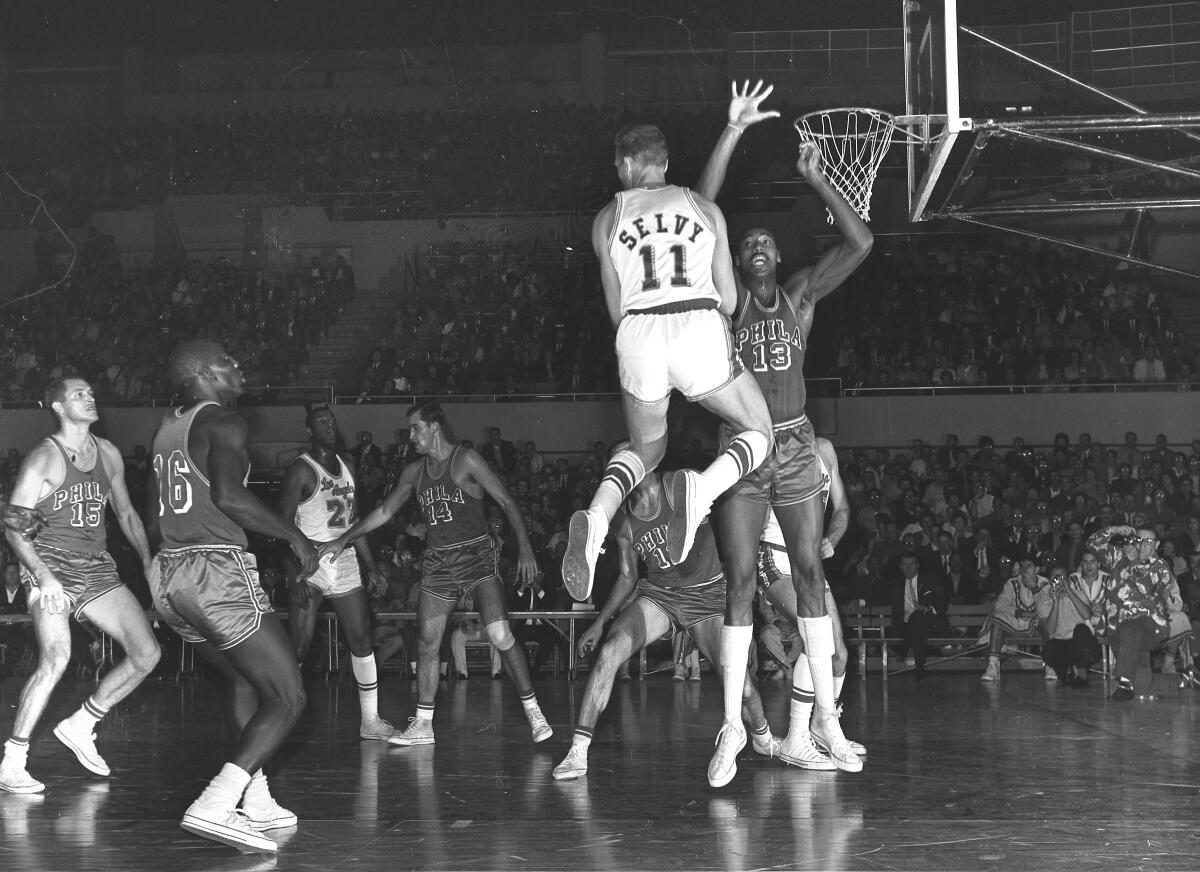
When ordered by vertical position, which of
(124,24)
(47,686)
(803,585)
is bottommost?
(47,686)

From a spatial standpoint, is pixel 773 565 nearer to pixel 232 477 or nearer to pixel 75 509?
pixel 232 477

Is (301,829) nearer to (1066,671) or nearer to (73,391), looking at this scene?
(73,391)

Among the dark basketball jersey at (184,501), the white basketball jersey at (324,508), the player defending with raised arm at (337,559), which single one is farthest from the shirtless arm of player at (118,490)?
the dark basketball jersey at (184,501)

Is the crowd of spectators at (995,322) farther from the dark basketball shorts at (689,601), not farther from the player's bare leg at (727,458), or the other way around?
the player's bare leg at (727,458)

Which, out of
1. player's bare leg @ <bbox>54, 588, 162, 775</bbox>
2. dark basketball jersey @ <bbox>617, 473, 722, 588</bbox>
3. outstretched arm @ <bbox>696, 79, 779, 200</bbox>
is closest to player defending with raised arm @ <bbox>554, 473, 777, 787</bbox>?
dark basketball jersey @ <bbox>617, 473, 722, 588</bbox>

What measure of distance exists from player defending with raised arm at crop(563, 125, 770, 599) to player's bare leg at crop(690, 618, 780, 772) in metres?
1.47

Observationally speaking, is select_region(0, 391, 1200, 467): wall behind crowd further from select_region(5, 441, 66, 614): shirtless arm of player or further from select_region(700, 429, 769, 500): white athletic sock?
select_region(700, 429, 769, 500): white athletic sock

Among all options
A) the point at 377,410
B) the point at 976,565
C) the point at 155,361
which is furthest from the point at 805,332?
the point at 155,361

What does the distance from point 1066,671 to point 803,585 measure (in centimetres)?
705

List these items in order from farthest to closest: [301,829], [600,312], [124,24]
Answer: [124,24] → [600,312] → [301,829]

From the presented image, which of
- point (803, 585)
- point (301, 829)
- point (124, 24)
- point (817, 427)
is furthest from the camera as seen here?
→ point (124, 24)

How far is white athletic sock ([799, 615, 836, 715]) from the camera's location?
6.71 m

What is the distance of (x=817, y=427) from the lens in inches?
742

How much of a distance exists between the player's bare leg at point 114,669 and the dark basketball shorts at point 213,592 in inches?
70.6
